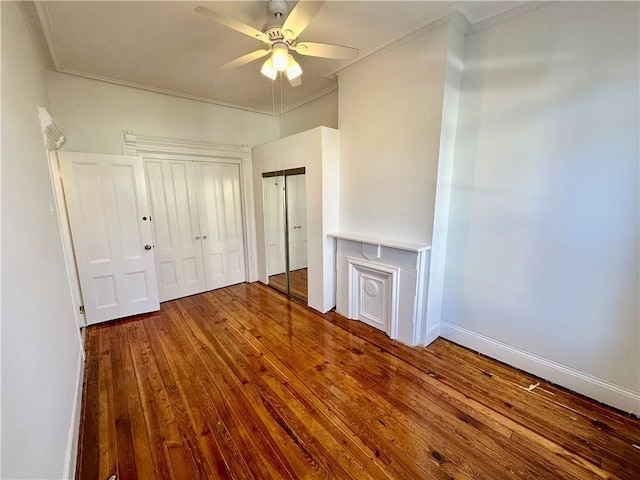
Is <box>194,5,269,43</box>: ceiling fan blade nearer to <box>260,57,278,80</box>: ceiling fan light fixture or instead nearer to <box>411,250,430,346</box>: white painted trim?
<box>260,57,278,80</box>: ceiling fan light fixture

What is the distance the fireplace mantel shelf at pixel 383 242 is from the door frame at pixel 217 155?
1755 millimetres

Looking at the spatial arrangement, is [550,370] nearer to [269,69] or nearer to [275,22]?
[269,69]

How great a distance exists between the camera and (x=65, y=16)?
78.5 inches

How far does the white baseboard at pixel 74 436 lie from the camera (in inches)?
53.9

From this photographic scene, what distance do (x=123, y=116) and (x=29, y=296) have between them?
9.07ft

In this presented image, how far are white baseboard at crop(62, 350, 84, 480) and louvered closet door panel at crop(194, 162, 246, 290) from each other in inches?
83.9

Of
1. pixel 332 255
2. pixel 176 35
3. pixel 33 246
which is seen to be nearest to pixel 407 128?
pixel 332 255

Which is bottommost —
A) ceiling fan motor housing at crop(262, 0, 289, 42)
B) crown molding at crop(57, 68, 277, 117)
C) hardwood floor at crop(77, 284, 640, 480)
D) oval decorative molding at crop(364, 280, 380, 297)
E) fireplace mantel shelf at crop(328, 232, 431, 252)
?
hardwood floor at crop(77, 284, 640, 480)

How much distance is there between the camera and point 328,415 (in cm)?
182

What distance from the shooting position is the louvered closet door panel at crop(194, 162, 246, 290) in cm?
391

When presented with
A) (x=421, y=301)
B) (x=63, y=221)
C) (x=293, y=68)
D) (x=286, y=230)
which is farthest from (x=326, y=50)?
(x=63, y=221)

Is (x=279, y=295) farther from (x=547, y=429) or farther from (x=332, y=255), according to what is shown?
(x=547, y=429)

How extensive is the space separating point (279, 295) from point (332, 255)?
1175 millimetres

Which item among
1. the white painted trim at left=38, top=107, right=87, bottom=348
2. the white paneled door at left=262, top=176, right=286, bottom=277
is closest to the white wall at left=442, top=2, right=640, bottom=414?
the white paneled door at left=262, top=176, right=286, bottom=277
